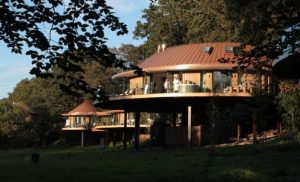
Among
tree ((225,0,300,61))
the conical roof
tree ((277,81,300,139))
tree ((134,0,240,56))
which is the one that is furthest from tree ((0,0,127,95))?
the conical roof

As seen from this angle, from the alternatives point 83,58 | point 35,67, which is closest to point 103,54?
point 83,58

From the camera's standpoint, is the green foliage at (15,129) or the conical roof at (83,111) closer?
the conical roof at (83,111)

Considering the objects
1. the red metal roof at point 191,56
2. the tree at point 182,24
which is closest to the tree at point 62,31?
the red metal roof at point 191,56

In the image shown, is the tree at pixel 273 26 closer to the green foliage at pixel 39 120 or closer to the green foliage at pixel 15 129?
the green foliage at pixel 39 120

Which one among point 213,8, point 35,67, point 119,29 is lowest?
point 35,67

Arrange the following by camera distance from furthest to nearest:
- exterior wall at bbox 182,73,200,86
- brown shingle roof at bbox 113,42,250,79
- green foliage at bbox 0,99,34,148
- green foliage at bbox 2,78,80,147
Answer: green foliage at bbox 2,78,80,147, green foliage at bbox 0,99,34,148, exterior wall at bbox 182,73,200,86, brown shingle roof at bbox 113,42,250,79

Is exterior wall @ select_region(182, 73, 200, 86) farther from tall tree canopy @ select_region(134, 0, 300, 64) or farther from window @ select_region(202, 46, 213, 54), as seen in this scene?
tall tree canopy @ select_region(134, 0, 300, 64)

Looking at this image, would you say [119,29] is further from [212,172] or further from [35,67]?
[212,172]

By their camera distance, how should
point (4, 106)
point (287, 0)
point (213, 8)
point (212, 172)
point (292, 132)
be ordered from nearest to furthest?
point (287, 0) < point (212, 172) < point (292, 132) < point (213, 8) < point (4, 106)

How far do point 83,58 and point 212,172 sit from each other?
26.0 feet

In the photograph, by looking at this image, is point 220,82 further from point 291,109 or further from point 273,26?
point 273,26

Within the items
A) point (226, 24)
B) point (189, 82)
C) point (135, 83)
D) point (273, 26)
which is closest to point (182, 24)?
point (226, 24)

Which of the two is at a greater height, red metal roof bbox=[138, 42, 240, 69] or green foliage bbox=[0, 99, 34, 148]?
red metal roof bbox=[138, 42, 240, 69]

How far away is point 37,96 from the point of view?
7944 centimetres
